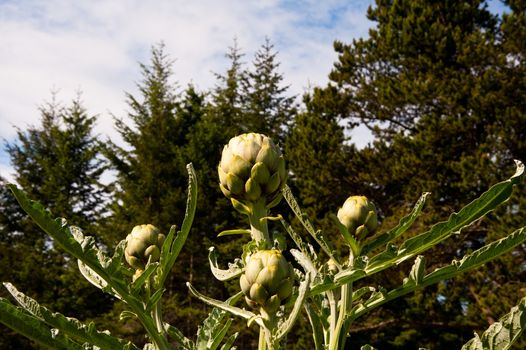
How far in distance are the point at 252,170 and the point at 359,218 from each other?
10.1 inches

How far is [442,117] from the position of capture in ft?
20.0

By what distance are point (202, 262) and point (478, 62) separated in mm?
5423

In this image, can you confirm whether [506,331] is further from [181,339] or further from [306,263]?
[181,339]

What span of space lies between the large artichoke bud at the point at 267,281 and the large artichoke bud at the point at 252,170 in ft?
0.22

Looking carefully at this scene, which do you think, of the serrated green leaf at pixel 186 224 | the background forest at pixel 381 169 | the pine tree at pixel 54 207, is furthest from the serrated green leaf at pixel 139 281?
the pine tree at pixel 54 207

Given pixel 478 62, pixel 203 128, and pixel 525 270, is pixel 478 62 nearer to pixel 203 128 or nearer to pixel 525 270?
pixel 525 270

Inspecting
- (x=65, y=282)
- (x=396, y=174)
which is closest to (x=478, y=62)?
(x=396, y=174)

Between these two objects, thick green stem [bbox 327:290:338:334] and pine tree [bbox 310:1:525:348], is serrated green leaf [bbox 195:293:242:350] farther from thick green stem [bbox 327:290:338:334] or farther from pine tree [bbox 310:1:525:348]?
pine tree [bbox 310:1:525:348]

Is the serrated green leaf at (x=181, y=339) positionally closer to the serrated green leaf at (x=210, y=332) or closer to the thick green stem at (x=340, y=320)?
the serrated green leaf at (x=210, y=332)

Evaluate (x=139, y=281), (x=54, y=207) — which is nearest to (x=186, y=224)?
(x=139, y=281)

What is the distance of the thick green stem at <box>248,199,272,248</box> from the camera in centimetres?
56

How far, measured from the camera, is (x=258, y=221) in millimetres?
557

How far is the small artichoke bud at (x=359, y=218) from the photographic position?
2.44ft

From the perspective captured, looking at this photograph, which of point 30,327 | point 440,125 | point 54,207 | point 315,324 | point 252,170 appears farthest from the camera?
point 54,207
